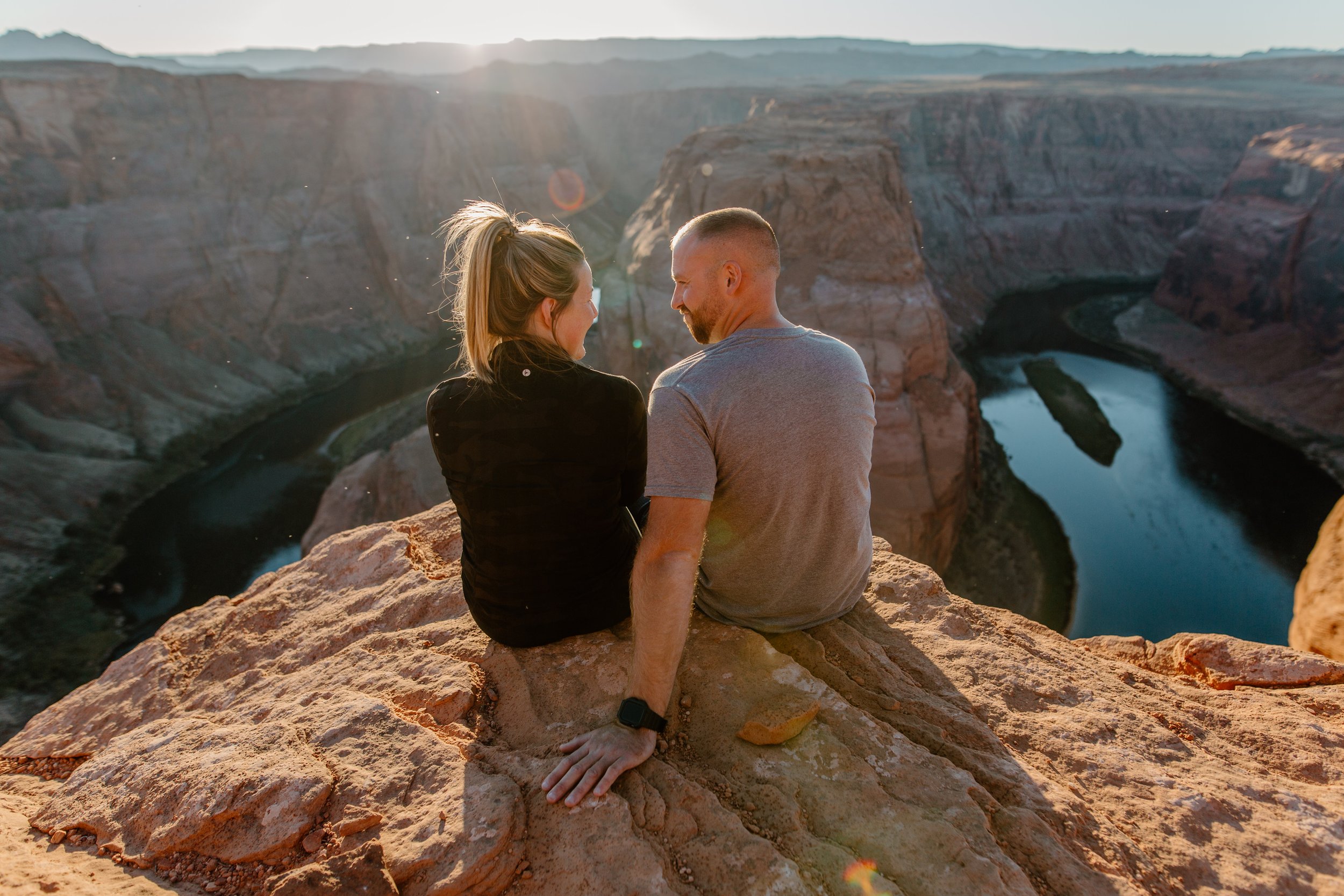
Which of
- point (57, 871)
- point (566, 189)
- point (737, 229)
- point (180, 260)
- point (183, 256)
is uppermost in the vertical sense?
point (737, 229)

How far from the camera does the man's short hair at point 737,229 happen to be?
258 cm

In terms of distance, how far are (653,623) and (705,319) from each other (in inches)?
44.0

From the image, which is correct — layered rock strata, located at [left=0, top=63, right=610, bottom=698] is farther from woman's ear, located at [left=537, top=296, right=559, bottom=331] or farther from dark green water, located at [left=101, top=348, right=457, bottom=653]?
woman's ear, located at [left=537, top=296, right=559, bottom=331]

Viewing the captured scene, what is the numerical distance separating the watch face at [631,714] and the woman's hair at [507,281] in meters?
1.22

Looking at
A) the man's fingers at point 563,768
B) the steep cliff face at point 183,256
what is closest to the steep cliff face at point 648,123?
the steep cliff face at point 183,256

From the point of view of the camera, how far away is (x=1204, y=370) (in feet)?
106

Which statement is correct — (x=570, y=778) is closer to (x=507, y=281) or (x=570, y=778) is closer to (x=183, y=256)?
(x=507, y=281)

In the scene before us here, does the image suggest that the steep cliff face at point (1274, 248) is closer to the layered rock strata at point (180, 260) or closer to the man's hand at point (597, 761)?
the man's hand at point (597, 761)

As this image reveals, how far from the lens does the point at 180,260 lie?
30734 mm

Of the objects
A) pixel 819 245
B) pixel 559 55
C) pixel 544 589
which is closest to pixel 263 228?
pixel 819 245

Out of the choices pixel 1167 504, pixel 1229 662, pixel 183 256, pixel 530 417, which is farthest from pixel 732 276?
pixel 183 256

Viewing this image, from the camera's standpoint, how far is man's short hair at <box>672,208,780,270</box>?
2580 mm

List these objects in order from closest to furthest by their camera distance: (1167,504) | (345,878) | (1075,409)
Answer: (345,878) < (1167,504) < (1075,409)

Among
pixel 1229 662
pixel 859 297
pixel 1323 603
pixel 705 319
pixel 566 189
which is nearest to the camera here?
pixel 705 319
